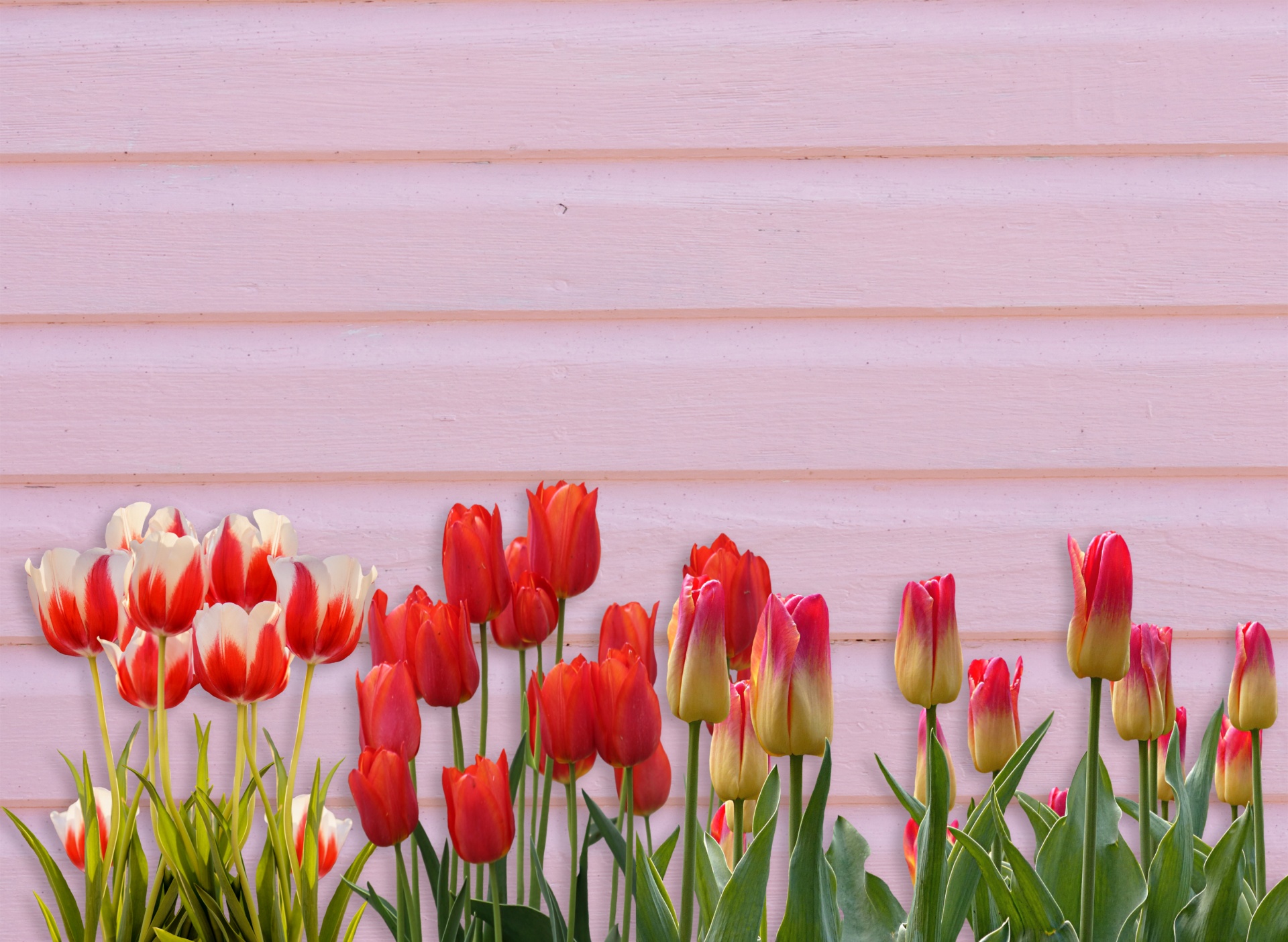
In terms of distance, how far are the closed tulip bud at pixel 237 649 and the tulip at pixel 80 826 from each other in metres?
0.18

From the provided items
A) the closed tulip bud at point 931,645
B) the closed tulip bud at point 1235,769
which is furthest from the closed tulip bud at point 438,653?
the closed tulip bud at point 1235,769

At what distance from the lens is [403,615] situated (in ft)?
1.63

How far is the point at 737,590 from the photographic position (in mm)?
486

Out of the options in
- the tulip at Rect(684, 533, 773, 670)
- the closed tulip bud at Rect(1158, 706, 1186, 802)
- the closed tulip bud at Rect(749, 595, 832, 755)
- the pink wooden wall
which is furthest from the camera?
the pink wooden wall

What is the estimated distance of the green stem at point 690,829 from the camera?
406mm

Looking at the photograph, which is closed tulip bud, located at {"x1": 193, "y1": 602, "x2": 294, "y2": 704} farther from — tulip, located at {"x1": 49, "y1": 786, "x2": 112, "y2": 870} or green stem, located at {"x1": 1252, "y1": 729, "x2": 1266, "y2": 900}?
green stem, located at {"x1": 1252, "y1": 729, "x2": 1266, "y2": 900}

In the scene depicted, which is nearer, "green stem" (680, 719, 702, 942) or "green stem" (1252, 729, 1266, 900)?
"green stem" (680, 719, 702, 942)

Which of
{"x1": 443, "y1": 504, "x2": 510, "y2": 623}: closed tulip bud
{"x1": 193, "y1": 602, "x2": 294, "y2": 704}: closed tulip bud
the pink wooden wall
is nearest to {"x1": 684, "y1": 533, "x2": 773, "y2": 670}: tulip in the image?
{"x1": 443, "y1": 504, "x2": 510, "y2": 623}: closed tulip bud

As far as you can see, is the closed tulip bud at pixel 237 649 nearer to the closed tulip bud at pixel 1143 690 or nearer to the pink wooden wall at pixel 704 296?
the pink wooden wall at pixel 704 296

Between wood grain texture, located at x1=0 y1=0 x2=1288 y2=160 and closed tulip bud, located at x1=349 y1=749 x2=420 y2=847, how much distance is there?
1.94 feet

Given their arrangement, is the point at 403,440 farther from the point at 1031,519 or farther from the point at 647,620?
the point at 1031,519

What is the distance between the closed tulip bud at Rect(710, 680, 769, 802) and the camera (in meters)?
0.48

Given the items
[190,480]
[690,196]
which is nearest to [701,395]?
[690,196]

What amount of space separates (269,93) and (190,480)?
1.17 ft
